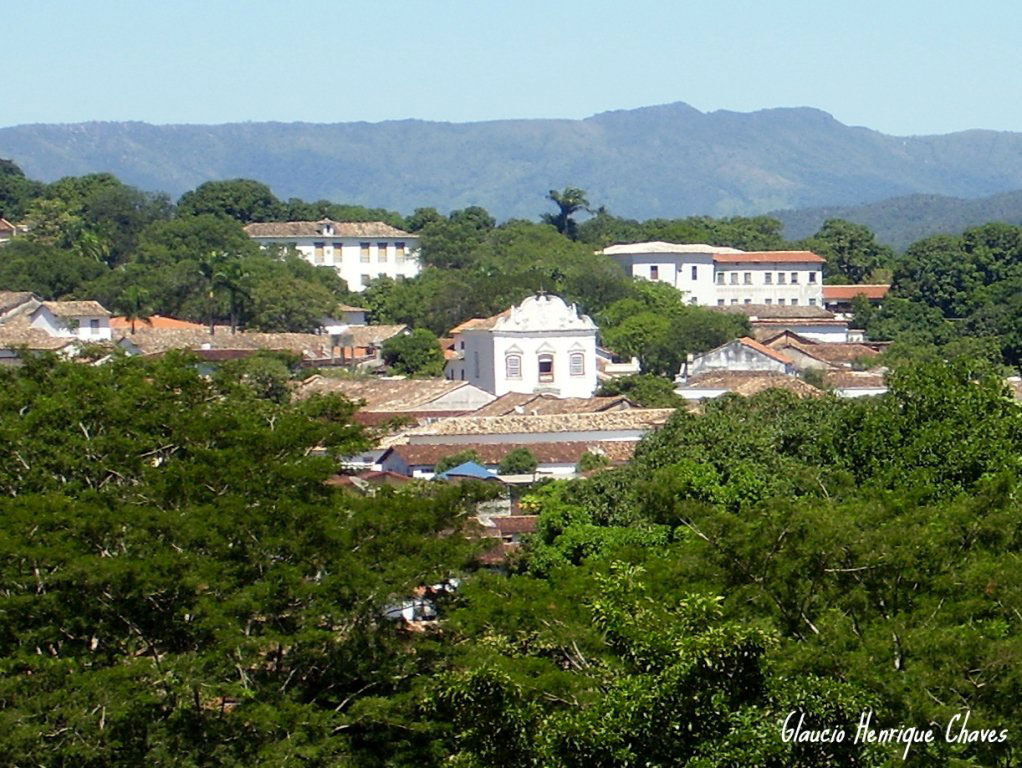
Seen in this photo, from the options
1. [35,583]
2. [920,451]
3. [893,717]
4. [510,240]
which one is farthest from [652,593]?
[510,240]

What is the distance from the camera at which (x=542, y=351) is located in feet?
160

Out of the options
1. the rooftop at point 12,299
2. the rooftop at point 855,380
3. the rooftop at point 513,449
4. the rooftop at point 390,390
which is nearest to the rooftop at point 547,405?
the rooftop at point 390,390

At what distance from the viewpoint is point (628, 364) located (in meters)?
54.1

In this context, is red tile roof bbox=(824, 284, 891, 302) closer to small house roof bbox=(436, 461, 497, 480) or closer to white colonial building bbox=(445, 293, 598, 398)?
white colonial building bbox=(445, 293, 598, 398)

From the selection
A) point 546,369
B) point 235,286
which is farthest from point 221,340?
point 546,369

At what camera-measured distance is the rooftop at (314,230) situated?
258ft

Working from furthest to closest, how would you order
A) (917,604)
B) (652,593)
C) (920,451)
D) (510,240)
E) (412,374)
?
1. (510,240)
2. (412,374)
3. (920,451)
4. (652,593)
5. (917,604)

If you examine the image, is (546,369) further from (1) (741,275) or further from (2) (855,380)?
(1) (741,275)

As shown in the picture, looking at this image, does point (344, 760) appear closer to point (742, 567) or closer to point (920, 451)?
point (742, 567)

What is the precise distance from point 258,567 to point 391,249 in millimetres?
65170

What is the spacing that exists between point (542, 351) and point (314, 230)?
3202 centimetres

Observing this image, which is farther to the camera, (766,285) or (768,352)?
(766,285)

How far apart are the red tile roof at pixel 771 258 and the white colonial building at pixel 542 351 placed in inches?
1053

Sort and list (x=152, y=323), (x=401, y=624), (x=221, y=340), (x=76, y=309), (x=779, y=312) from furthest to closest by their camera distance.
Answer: (x=779, y=312), (x=152, y=323), (x=76, y=309), (x=221, y=340), (x=401, y=624)
